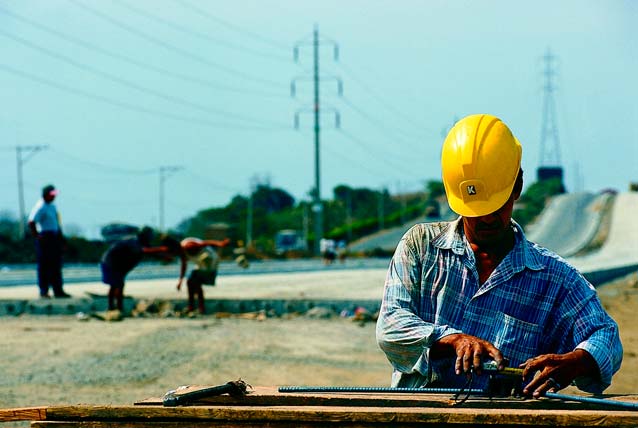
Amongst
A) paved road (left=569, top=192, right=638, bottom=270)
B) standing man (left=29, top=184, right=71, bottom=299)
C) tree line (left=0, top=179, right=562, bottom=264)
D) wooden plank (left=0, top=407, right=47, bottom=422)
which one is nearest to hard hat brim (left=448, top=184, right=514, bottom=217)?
wooden plank (left=0, top=407, right=47, bottom=422)

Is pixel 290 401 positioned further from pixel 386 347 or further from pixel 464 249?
pixel 464 249

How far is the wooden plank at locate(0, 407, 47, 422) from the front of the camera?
122 inches

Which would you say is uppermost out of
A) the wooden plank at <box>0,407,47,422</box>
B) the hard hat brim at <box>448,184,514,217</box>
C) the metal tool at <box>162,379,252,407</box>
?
the hard hat brim at <box>448,184,514,217</box>

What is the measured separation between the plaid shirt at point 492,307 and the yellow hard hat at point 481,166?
17cm

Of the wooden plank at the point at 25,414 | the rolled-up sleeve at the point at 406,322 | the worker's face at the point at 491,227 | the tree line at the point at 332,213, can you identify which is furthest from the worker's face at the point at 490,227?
the tree line at the point at 332,213

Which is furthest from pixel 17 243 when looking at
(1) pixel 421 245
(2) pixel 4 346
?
(1) pixel 421 245

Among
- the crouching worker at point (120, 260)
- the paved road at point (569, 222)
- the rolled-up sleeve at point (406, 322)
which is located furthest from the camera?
the paved road at point (569, 222)

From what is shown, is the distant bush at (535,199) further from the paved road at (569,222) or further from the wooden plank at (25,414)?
the wooden plank at (25,414)

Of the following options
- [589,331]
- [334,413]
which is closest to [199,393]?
[334,413]

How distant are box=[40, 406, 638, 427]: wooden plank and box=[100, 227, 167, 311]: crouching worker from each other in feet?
41.4

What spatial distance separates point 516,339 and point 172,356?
8.34m

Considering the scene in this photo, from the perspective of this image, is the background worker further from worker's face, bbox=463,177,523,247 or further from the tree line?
the tree line

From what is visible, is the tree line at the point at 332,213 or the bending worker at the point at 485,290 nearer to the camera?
the bending worker at the point at 485,290

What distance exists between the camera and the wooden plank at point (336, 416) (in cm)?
285
